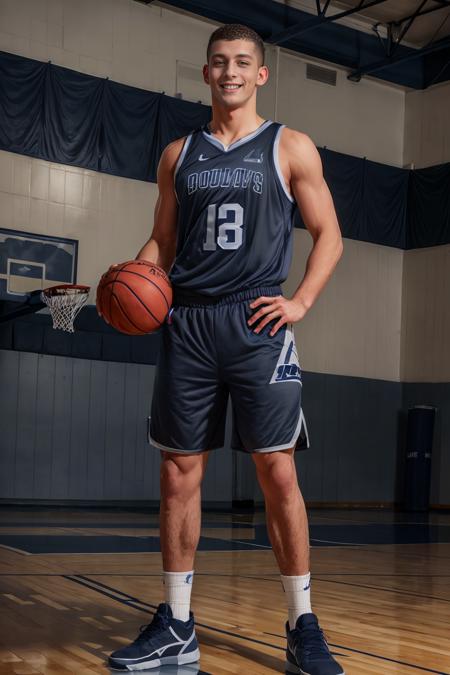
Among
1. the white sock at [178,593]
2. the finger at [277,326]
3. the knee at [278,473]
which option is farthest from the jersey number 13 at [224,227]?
the white sock at [178,593]

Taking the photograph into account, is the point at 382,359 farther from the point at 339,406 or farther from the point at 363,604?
the point at 363,604

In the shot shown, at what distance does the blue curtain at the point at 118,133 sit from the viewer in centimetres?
1227

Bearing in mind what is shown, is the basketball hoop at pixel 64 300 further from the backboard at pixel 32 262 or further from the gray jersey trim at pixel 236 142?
the gray jersey trim at pixel 236 142

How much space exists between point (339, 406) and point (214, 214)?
12762 millimetres

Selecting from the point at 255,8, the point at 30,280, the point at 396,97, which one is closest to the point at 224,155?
the point at 30,280

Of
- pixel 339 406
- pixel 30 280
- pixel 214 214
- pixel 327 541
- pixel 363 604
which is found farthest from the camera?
pixel 339 406

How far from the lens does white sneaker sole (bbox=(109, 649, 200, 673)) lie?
2760 mm

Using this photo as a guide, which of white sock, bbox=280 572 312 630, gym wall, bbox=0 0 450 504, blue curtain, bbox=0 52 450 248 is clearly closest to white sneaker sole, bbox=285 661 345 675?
white sock, bbox=280 572 312 630

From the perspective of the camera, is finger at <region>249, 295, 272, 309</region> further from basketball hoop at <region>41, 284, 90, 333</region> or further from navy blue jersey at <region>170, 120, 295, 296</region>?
basketball hoop at <region>41, 284, 90, 333</region>

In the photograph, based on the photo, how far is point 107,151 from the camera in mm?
13086

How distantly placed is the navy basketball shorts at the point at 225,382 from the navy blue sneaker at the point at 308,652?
53 centimetres

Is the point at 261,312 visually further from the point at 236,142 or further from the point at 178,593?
the point at 178,593

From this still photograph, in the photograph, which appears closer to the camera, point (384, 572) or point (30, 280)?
point (384, 572)

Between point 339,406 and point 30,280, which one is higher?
point 30,280
